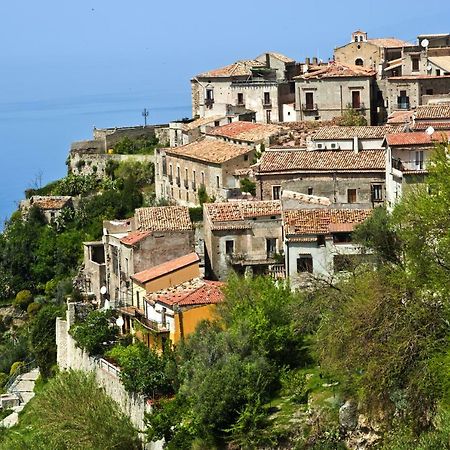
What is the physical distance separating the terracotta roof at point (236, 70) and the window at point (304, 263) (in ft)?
79.8

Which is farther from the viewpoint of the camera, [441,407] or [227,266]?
[227,266]

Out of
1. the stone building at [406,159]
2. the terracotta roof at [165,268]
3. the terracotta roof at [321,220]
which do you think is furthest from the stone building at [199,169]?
the stone building at [406,159]

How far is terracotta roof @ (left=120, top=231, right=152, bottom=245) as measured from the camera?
119 feet

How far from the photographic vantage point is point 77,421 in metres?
29.7

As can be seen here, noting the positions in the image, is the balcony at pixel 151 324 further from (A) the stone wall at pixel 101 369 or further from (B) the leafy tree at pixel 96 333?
(A) the stone wall at pixel 101 369

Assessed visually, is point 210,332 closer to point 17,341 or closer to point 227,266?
point 227,266

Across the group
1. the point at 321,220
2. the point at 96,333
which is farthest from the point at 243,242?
the point at 96,333

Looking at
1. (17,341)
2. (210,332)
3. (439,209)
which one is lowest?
(17,341)

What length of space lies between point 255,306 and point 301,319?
1.16 m

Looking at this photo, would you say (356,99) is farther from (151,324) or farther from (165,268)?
(151,324)

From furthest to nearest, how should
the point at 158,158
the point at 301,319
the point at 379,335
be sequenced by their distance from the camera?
the point at 158,158 < the point at 301,319 < the point at 379,335

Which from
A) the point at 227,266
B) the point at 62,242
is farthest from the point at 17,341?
the point at 227,266

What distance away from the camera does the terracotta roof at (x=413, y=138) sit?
33656 mm

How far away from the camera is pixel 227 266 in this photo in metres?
35.7
